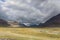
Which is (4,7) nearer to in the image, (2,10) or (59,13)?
(2,10)

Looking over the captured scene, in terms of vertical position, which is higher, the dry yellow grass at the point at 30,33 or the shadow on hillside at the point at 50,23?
the shadow on hillside at the point at 50,23

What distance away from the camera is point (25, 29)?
298 inches

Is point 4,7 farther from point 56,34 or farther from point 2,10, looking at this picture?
point 56,34

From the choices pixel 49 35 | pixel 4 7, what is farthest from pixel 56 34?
pixel 4 7

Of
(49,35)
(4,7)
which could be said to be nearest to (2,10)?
(4,7)

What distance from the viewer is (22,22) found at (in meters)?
7.57

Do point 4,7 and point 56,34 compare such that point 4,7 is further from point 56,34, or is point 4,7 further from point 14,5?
point 56,34

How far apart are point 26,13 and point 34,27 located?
0.51 feet

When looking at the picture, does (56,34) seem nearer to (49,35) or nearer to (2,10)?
(49,35)

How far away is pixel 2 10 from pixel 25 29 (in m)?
0.29

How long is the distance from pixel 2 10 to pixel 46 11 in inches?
16.7

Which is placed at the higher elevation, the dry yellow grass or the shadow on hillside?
the shadow on hillside

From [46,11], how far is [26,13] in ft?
0.64

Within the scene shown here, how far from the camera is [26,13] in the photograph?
7574 millimetres
